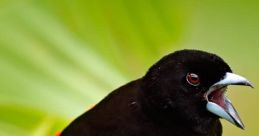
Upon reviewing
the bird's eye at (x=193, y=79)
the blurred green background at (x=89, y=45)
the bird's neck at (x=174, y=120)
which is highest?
the blurred green background at (x=89, y=45)

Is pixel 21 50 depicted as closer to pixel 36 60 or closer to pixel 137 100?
pixel 36 60

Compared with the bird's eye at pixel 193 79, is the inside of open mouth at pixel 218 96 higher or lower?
lower

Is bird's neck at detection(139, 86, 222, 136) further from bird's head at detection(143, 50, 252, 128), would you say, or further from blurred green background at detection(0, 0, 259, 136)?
blurred green background at detection(0, 0, 259, 136)

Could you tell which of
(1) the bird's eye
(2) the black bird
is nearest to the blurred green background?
(2) the black bird

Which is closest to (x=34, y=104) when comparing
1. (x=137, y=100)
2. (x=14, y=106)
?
(x=14, y=106)

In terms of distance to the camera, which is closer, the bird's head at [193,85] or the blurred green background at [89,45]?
the bird's head at [193,85]

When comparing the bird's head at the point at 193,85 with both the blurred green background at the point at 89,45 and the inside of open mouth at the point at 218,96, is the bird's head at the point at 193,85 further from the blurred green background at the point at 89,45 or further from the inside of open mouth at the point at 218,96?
the blurred green background at the point at 89,45

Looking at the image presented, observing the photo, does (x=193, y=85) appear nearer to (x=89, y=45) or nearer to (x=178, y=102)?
(x=178, y=102)

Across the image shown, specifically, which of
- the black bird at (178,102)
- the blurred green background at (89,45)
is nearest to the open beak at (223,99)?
the black bird at (178,102)
